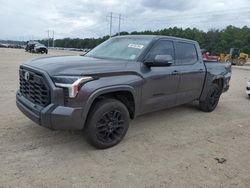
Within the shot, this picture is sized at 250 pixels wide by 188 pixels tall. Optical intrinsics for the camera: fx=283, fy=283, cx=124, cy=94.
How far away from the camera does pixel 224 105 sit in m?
A: 8.15

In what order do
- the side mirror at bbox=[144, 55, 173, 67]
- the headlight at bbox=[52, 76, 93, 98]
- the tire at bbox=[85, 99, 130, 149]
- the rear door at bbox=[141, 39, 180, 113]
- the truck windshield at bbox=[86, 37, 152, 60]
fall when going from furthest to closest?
the truck windshield at bbox=[86, 37, 152, 60] < the rear door at bbox=[141, 39, 180, 113] < the side mirror at bbox=[144, 55, 173, 67] < the tire at bbox=[85, 99, 130, 149] < the headlight at bbox=[52, 76, 93, 98]

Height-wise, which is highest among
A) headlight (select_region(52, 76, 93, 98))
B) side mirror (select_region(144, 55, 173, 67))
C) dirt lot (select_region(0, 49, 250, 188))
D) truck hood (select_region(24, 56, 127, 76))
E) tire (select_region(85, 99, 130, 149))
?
side mirror (select_region(144, 55, 173, 67))

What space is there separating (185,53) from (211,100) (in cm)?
166

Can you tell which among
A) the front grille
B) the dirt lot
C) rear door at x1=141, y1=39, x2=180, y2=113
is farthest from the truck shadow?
the front grille

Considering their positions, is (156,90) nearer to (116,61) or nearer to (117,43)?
(116,61)

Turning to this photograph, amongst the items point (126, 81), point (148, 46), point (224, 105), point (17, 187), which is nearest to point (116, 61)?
point (126, 81)

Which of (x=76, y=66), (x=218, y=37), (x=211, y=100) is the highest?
(x=218, y=37)

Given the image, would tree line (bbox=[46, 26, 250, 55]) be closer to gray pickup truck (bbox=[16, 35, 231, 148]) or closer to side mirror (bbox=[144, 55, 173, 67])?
gray pickup truck (bbox=[16, 35, 231, 148])

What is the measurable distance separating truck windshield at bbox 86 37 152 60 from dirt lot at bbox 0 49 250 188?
1441 millimetres

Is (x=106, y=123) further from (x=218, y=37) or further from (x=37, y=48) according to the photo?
(x=218, y=37)

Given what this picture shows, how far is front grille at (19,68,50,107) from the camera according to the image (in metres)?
3.98

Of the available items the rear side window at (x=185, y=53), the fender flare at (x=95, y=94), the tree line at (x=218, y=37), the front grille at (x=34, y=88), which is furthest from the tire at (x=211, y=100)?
the tree line at (x=218, y=37)

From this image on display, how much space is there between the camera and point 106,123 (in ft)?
14.4

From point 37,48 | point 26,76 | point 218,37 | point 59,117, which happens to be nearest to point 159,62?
point 59,117
